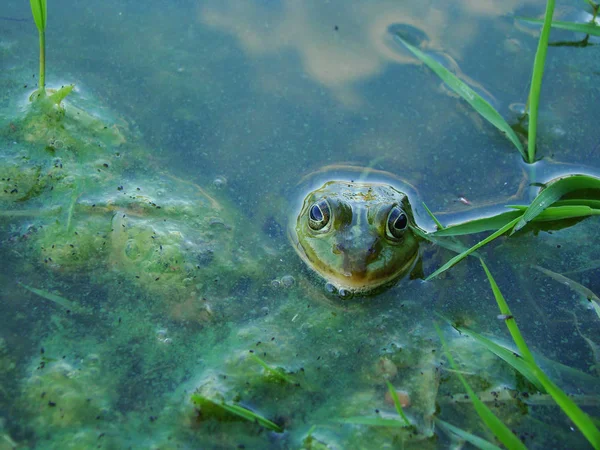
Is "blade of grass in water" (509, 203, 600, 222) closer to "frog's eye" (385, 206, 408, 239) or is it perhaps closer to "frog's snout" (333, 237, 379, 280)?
"frog's eye" (385, 206, 408, 239)

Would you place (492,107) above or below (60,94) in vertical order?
above

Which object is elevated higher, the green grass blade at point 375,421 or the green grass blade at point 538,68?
the green grass blade at point 538,68

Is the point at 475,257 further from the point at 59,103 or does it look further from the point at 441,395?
the point at 59,103

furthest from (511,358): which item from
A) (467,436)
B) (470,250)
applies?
(470,250)

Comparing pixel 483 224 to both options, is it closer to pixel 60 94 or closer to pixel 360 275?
pixel 360 275

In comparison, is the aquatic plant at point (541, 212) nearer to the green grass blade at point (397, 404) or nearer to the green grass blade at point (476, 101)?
the green grass blade at point (476, 101)

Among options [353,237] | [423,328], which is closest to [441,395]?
[423,328]

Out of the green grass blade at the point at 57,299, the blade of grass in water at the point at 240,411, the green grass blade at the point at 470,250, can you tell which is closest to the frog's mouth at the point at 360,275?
the green grass blade at the point at 470,250
